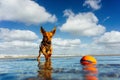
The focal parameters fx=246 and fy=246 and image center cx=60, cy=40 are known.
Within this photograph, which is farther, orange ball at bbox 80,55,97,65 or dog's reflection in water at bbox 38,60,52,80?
orange ball at bbox 80,55,97,65

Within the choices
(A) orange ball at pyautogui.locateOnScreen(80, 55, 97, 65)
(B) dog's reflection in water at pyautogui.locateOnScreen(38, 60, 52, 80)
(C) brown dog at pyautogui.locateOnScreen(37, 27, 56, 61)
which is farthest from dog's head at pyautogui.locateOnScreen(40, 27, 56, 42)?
(A) orange ball at pyautogui.locateOnScreen(80, 55, 97, 65)

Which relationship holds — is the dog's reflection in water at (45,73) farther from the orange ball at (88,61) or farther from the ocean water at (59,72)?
the orange ball at (88,61)

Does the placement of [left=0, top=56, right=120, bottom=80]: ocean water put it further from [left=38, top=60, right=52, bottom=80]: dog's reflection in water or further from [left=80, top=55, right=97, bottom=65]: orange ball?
[left=80, top=55, right=97, bottom=65]: orange ball

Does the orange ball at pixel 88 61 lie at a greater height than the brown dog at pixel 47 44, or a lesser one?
lesser

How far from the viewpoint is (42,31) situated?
2119 centimetres

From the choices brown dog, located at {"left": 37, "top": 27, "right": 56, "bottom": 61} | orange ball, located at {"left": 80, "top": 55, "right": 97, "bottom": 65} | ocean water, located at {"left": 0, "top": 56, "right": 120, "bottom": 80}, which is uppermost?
brown dog, located at {"left": 37, "top": 27, "right": 56, "bottom": 61}

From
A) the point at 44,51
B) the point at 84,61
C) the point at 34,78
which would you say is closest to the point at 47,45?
the point at 44,51

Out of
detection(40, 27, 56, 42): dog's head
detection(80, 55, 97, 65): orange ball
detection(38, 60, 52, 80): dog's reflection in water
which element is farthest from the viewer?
detection(80, 55, 97, 65): orange ball

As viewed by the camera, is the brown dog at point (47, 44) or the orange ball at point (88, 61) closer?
the brown dog at point (47, 44)

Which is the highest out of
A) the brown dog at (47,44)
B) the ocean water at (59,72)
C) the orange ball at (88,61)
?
the brown dog at (47,44)

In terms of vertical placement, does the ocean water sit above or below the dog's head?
below

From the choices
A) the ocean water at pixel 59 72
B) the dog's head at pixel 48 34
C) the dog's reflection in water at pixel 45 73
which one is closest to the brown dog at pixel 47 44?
the dog's head at pixel 48 34

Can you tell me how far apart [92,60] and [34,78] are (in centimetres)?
1243

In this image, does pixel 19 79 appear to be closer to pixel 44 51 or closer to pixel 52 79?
pixel 52 79
